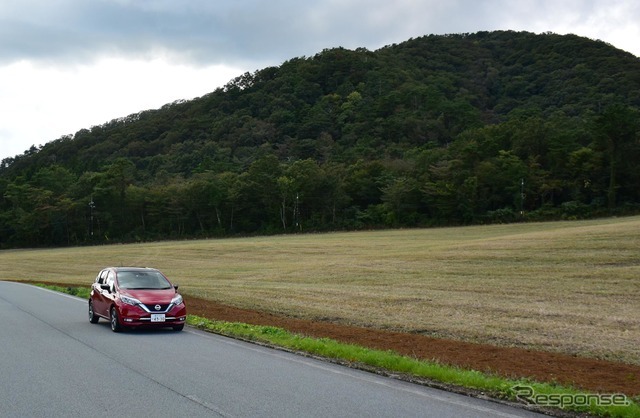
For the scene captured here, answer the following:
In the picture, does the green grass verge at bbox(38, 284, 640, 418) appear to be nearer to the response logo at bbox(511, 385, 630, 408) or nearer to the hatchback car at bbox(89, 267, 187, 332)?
the response logo at bbox(511, 385, 630, 408)

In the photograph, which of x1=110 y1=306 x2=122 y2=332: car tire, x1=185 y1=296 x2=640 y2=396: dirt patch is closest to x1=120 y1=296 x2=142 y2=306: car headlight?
x1=110 y1=306 x2=122 y2=332: car tire

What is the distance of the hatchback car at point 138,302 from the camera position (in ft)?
50.5

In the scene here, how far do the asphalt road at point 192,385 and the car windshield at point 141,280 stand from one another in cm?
253

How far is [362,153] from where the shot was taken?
123688 millimetres

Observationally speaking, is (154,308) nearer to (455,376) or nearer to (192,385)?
(192,385)

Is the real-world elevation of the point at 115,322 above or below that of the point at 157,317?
below

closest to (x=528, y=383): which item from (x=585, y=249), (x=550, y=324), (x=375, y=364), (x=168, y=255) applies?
(x=375, y=364)

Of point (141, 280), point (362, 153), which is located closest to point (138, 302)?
point (141, 280)

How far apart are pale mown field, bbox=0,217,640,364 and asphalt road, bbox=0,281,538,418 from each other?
18.9 feet

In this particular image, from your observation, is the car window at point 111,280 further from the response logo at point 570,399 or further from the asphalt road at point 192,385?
the response logo at point 570,399

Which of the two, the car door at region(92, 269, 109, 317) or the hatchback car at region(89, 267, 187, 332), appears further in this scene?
the car door at region(92, 269, 109, 317)

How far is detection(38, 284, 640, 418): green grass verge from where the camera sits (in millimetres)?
7773

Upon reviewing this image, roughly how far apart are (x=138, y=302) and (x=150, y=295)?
0.42 metres

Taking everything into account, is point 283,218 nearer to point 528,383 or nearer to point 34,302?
point 34,302
